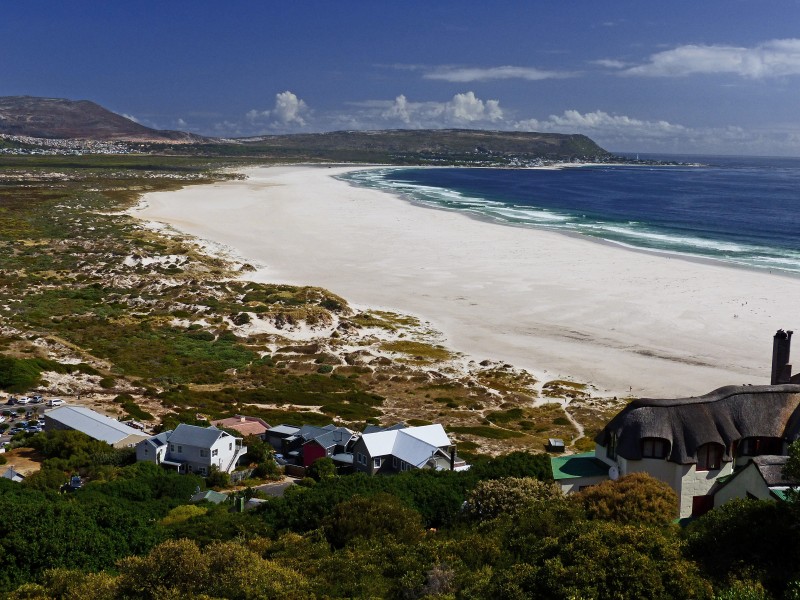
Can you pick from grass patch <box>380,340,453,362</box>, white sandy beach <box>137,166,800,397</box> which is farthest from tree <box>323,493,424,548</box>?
grass patch <box>380,340,453,362</box>

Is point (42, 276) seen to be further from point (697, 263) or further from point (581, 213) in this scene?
point (581, 213)

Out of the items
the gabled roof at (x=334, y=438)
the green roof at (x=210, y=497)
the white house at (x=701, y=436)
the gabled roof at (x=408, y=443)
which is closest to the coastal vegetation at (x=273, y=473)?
the green roof at (x=210, y=497)

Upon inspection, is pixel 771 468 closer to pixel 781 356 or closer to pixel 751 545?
pixel 751 545

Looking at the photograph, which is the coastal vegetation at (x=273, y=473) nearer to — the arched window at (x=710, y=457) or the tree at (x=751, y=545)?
the tree at (x=751, y=545)

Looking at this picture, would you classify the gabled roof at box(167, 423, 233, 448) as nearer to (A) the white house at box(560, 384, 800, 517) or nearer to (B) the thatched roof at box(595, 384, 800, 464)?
(A) the white house at box(560, 384, 800, 517)

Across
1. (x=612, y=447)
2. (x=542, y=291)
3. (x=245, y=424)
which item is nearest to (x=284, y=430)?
(x=245, y=424)

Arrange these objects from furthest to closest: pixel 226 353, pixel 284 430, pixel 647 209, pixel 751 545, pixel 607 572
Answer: pixel 647 209
pixel 226 353
pixel 284 430
pixel 751 545
pixel 607 572
